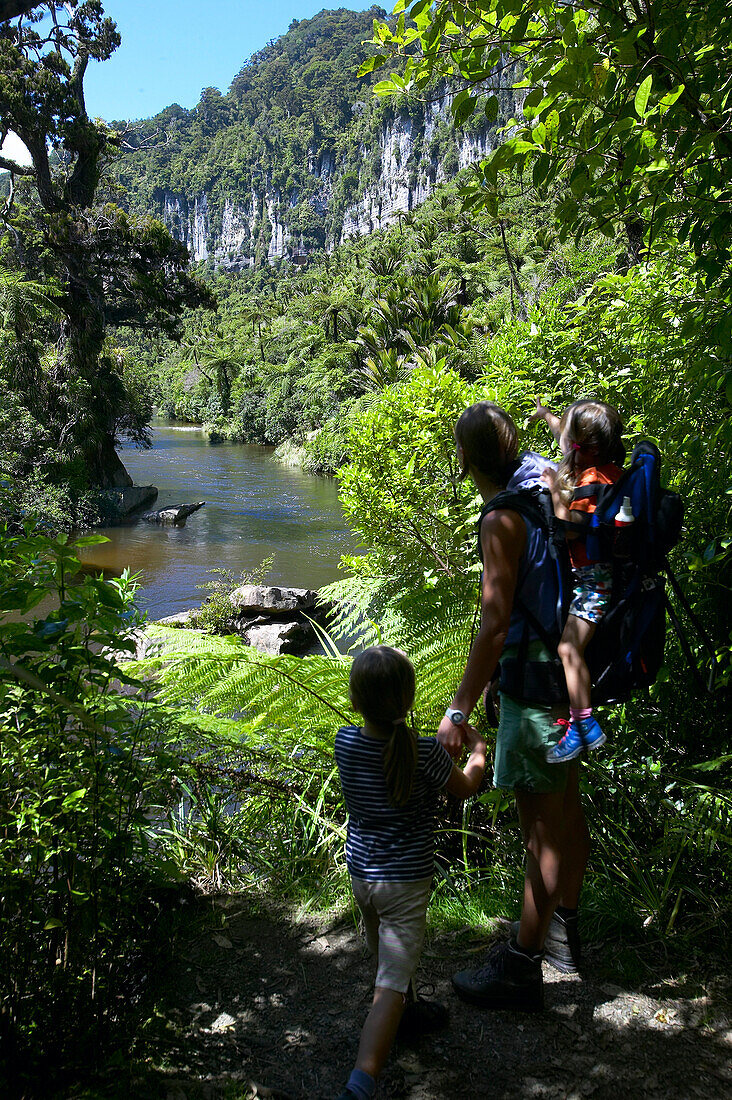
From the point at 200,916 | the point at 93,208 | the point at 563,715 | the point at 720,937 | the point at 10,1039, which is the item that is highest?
the point at 93,208

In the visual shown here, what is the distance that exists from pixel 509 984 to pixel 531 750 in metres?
0.64

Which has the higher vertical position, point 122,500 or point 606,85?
point 606,85

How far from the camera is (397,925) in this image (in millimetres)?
1807

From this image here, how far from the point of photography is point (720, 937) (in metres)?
2.21

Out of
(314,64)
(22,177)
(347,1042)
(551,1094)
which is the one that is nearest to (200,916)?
(347,1042)

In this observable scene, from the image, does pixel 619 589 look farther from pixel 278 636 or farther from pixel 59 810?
pixel 278 636

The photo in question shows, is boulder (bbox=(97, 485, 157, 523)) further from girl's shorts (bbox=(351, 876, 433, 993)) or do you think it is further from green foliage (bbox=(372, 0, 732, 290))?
girl's shorts (bbox=(351, 876, 433, 993))

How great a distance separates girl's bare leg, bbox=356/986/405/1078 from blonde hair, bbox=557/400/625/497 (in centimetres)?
143

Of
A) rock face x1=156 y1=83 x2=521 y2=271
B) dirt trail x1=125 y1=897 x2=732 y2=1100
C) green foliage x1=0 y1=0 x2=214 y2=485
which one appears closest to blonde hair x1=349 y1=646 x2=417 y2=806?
dirt trail x1=125 y1=897 x2=732 y2=1100

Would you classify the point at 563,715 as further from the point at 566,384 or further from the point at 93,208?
the point at 93,208

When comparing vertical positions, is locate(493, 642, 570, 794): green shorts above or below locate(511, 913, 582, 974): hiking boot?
above

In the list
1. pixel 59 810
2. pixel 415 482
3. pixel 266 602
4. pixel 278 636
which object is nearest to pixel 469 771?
pixel 59 810

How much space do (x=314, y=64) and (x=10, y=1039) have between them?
733 ft

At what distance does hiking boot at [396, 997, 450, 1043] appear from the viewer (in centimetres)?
193
